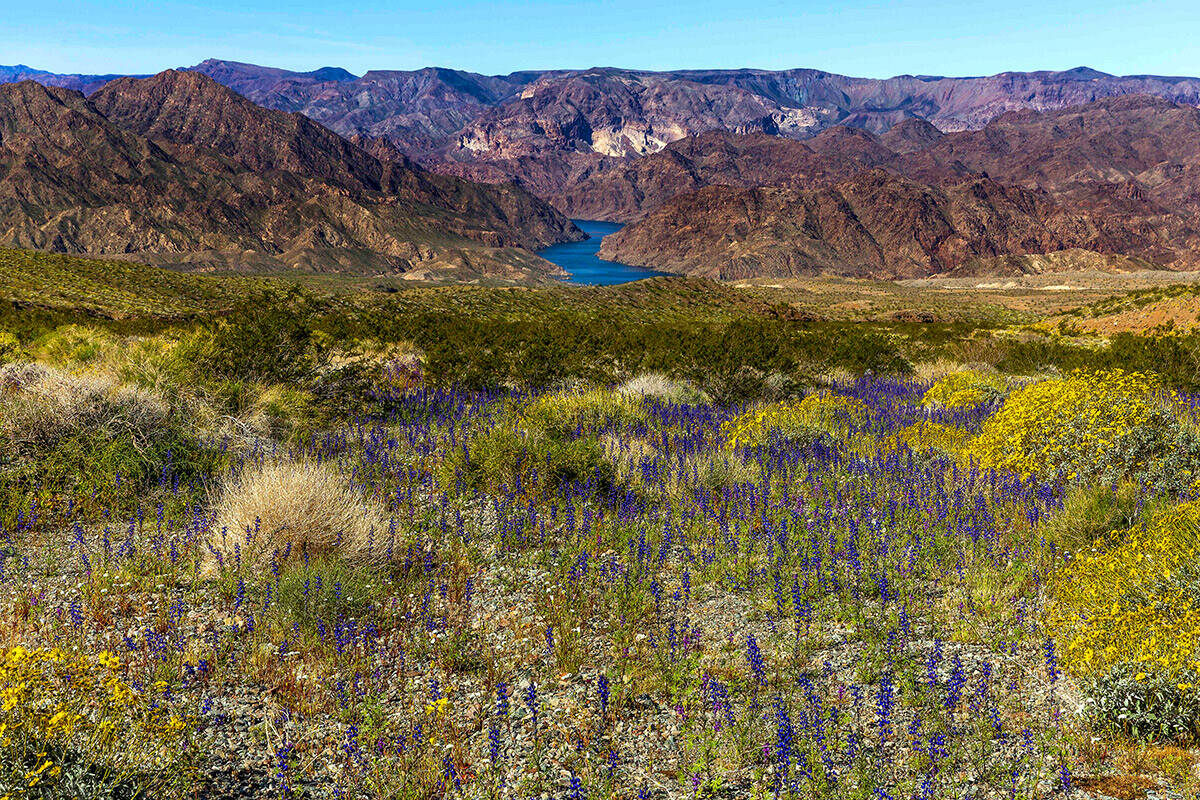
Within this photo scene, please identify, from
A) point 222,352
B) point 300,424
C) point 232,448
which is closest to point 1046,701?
point 232,448

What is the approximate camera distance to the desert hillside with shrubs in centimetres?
367

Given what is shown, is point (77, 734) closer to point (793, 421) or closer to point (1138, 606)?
point (1138, 606)

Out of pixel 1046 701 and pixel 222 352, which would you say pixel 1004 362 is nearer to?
pixel 1046 701

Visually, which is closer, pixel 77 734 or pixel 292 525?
pixel 77 734

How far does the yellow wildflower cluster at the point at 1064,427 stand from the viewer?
25.4ft

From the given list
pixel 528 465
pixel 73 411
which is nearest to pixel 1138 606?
pixel 528 465

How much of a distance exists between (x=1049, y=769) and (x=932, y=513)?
12.4ft

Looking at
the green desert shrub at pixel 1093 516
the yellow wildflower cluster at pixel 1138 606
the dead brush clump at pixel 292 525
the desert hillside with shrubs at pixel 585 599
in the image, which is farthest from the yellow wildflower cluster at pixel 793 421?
the dead brush clump at pixel 292 525

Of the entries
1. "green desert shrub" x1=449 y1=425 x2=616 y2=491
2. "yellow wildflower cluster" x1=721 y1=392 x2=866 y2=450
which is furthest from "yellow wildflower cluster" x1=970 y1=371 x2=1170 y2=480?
"green desert shrub" x1=449 y1=425 x2=616 y2=491

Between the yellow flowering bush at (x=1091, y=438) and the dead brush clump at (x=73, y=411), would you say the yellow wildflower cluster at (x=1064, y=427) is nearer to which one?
the yellow flowering bush at (x=1091, y=438)

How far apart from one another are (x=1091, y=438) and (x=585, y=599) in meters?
6.44

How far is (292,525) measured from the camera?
5859 millimetres

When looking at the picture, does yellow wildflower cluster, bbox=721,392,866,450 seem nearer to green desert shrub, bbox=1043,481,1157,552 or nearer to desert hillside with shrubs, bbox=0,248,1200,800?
desert hillside with shrubs, bbox=0,248,1200,800

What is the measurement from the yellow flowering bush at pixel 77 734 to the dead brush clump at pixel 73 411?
4953mm
